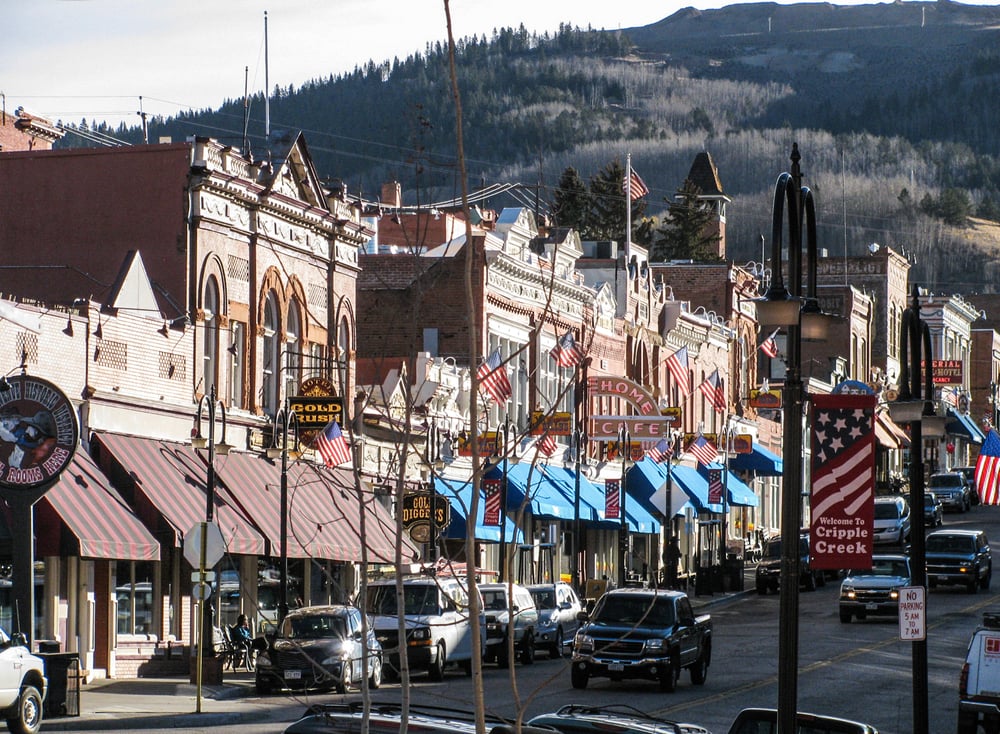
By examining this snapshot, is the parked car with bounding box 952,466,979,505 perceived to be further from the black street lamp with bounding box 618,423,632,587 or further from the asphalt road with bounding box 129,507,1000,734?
the asphalt road with bounding box 129,507,1000,734

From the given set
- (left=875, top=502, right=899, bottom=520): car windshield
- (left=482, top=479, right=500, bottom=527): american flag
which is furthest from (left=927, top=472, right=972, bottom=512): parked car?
(left=482, top=479, right=500, bottom=527): american flag

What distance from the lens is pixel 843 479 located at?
60.2ft

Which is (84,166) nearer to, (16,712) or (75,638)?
(75,638)

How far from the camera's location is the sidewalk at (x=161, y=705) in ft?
86.3

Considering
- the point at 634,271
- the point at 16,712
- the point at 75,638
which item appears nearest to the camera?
the point at 16,712

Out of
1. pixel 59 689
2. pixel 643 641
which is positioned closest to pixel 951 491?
pixel 643 641

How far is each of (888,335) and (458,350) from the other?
67.5m

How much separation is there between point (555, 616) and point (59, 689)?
1619cm

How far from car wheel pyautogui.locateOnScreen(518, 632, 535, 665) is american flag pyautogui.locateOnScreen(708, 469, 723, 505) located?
26.4m

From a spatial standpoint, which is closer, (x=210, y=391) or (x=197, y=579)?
(x=197, y=579)

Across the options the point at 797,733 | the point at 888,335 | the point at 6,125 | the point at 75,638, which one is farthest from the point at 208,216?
the point at 888,335

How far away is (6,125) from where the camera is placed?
49.4 m

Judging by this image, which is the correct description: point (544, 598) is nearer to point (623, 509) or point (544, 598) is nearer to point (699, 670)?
point (699, 670)

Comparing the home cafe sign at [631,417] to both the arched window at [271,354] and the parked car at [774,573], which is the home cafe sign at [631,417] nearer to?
the parked car at [774,573]
